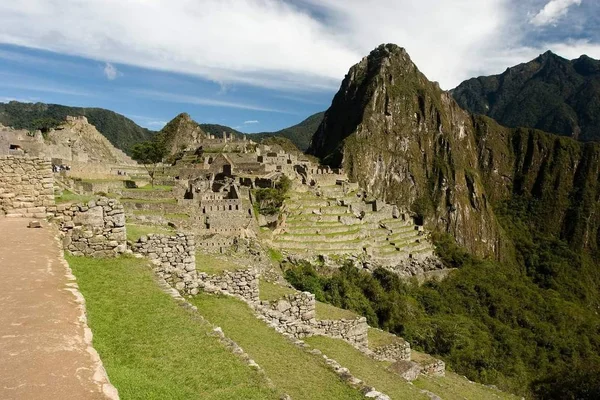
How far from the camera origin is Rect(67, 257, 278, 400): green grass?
4.91 metres

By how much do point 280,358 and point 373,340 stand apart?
821cm

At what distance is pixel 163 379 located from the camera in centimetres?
504

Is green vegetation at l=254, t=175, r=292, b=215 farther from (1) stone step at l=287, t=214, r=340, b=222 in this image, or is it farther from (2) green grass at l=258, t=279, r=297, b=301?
(2) green grass at l=258, t=279, r=297, b=301

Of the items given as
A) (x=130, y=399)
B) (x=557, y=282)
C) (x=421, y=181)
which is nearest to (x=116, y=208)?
(x=130, y=399)

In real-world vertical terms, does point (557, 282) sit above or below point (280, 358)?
below

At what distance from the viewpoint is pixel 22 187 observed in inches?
380

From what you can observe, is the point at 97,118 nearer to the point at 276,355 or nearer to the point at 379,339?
the point at 379,339

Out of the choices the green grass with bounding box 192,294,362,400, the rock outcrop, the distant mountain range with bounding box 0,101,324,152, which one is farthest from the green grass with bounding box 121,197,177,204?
the rock outcrop

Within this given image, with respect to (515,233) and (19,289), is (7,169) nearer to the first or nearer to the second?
(19,289)

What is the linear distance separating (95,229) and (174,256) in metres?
1.76

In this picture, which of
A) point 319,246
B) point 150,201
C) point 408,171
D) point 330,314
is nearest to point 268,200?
point 319,246

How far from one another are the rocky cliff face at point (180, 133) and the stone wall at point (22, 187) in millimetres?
75624

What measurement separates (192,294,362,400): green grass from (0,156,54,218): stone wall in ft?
14.2

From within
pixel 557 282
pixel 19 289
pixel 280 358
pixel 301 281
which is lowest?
pixel 557 282
